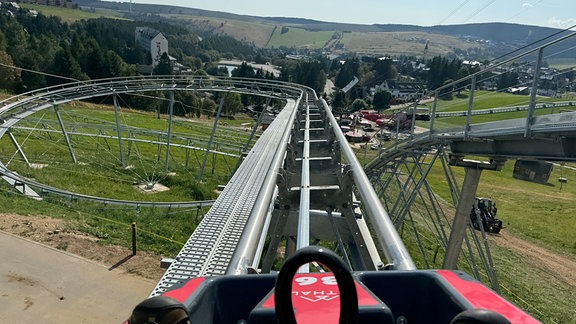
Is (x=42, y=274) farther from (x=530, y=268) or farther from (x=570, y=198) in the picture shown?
(x=570, y=198)

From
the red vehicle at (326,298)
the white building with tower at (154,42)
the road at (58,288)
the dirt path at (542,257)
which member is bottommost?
the dirt path at (542,257)

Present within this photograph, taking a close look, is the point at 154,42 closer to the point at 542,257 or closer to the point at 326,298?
the point at 542,257

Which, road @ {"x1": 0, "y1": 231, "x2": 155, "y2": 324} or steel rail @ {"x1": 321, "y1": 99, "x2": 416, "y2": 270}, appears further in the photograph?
road @ {"x1": 0, "y1": 231, "x2": 155, "y2": 324}

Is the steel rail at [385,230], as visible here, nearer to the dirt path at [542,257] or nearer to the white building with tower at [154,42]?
the dirt path at [542,257]

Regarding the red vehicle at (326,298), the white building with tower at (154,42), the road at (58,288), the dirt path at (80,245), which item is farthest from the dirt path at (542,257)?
the white building with tower at (154,42)

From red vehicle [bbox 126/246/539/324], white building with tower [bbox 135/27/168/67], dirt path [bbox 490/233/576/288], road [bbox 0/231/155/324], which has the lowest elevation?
dirt path [bbox 490/233/576/288]

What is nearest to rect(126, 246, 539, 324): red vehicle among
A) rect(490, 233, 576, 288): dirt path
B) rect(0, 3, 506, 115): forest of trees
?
rect(0, 3, 506, 115): forest of trees

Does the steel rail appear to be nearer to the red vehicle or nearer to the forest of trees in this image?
the red vehicle

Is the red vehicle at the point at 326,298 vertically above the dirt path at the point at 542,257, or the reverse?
the red vehicle at the point at 326,298
